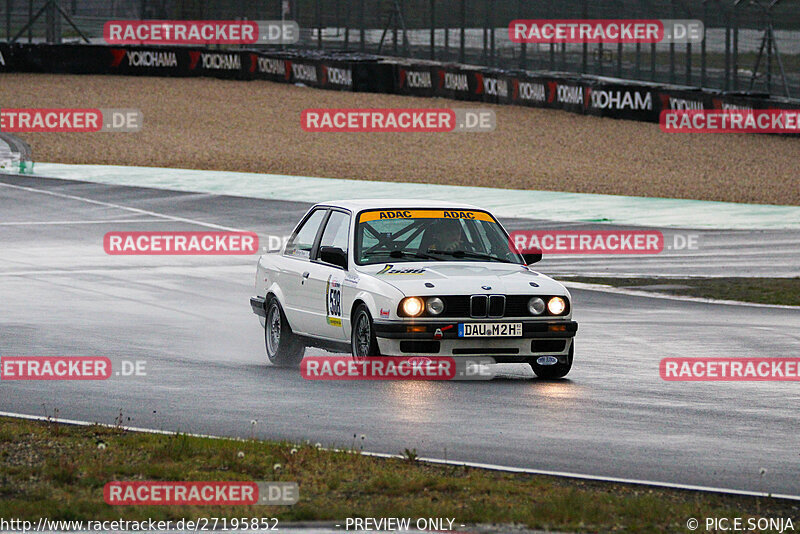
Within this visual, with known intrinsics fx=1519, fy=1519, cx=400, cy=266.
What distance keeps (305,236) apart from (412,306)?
243 centimetres

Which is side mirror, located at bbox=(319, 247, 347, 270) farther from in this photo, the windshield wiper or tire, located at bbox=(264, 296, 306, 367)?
tire, located at bbox=(264, 296, 306, 367)

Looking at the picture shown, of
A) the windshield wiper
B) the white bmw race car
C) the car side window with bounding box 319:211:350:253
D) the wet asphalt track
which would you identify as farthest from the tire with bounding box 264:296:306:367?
the windshield wiper

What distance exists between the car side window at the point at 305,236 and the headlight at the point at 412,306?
2157mm

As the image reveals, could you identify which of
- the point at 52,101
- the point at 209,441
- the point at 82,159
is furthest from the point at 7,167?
the point at 209,441

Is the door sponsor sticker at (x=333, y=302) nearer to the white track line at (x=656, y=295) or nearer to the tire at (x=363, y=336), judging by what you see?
the tire at (x=363, y=336)

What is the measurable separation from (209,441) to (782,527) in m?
3.35

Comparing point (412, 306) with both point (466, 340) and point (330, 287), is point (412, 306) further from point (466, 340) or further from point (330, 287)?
point (330, 287)

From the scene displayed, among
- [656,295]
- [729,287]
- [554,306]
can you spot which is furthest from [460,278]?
[729,287]

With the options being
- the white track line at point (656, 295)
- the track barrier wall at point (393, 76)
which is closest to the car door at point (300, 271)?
the white track line at point (656, 295)

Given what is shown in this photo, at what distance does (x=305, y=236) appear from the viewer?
13.4 metres

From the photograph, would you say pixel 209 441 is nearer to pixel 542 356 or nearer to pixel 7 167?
pixel 542 356

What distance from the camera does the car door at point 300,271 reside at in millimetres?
12773

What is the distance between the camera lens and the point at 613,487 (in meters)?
7.76

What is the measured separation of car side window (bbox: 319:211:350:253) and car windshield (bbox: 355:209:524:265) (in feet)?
0.55
